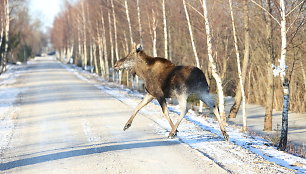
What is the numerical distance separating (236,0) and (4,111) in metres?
12.0

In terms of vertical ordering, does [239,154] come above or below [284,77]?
below

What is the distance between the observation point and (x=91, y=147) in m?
7.82

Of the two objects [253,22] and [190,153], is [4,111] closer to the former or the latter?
[190,153]

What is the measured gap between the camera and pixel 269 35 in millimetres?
16703

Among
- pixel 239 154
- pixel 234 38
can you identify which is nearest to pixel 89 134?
pixel 239 154

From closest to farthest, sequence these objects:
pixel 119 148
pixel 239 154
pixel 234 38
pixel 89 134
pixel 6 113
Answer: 1. pixel 239 154
2. pixel 119 148
3. pixel 89 134
4. pixel 6 113
5. pixel 234 38

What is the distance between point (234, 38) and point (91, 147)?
9.47m

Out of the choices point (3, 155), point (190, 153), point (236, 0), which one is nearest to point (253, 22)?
point (236, 0)

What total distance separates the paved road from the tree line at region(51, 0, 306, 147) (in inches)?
161

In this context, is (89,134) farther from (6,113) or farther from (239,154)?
(6,113)

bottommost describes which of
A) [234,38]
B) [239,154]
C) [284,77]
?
[239,154]

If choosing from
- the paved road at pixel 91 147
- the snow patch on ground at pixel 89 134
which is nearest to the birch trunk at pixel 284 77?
the paved road at pixel 91 147

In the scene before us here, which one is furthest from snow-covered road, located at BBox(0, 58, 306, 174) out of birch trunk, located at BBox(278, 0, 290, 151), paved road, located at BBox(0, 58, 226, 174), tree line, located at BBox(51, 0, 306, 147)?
tree line, located at BBox(51, 0, 306, 147)

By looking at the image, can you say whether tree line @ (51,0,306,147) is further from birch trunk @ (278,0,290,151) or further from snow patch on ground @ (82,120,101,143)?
snow patch on ground @ (82,120,101,143)
